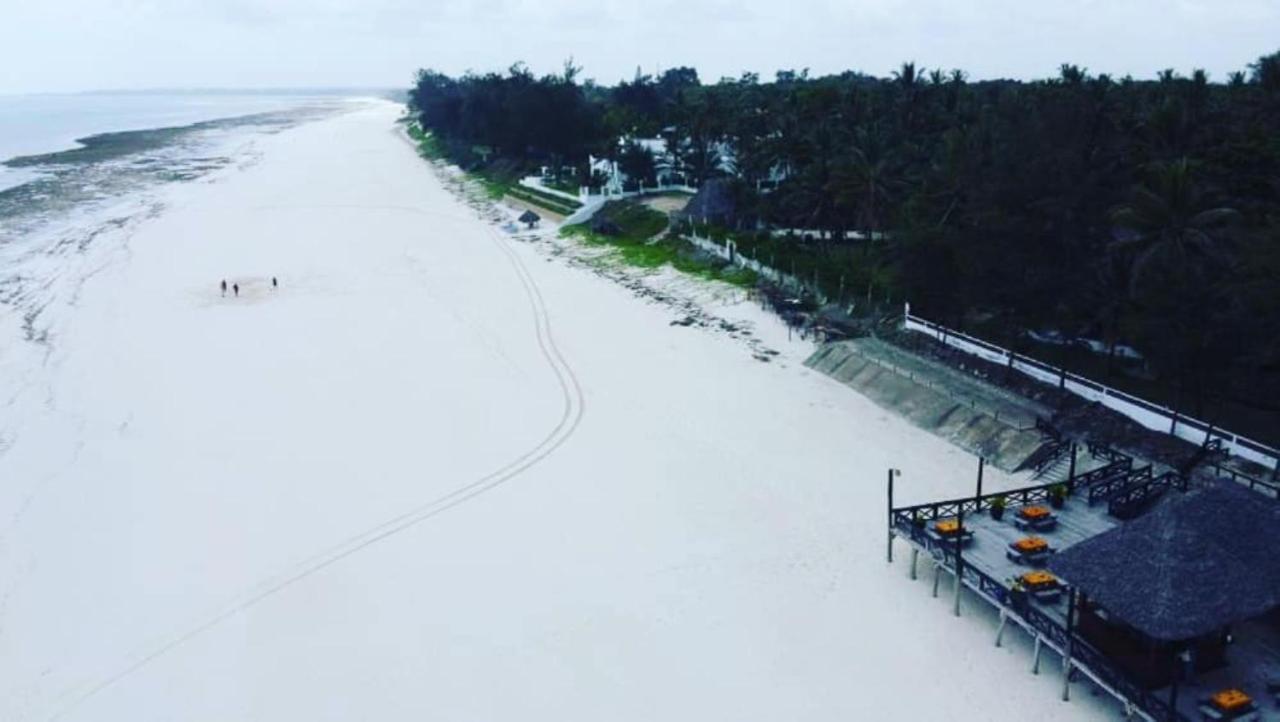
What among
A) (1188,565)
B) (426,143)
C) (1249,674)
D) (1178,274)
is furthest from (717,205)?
(426,143)

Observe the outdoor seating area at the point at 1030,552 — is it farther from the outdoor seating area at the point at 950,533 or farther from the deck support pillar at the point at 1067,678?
the deck support pillar at the point at 1067,678

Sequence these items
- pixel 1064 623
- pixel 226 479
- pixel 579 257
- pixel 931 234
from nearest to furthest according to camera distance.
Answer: pixel 1064 623, pixel 226 479, pixel 931 234, pixel 579 257

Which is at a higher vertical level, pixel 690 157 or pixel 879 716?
pixel 690 157

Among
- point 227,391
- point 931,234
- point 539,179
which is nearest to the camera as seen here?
point 931,234

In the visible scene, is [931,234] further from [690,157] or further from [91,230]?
[91,230]

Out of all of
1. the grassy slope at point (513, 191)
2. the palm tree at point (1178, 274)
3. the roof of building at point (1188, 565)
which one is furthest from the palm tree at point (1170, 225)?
the grassy slope at point (513, 191)

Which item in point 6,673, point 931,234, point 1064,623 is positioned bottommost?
point 6,673

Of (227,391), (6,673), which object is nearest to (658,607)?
(6,673)

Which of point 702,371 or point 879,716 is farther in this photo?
point 702,371
